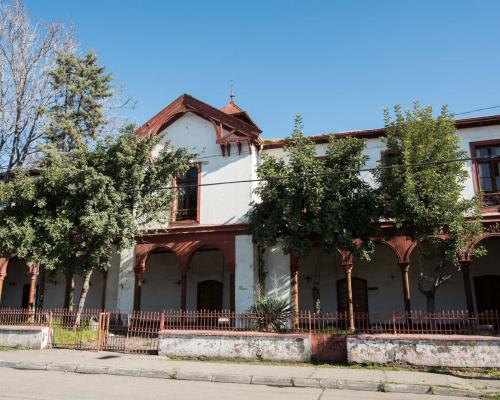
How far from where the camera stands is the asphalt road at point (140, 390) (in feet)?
26.5

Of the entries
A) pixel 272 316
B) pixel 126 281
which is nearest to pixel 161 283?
pixel 126 281

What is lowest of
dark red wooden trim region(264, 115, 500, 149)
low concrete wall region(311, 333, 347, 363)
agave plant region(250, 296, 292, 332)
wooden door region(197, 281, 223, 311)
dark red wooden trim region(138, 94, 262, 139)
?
low concrete wall region(311, 333, 347, 363)

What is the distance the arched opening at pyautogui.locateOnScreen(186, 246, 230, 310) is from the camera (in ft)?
66.0

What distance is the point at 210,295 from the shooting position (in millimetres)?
20281

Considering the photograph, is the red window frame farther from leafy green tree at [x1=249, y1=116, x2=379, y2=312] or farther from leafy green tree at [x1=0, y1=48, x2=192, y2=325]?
leafy green tree at [x1=249, y1=116, x2=379, y2=312]

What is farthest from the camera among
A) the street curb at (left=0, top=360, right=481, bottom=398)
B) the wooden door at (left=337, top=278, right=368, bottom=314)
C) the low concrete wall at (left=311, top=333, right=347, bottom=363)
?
the wooden door at (left=337, top=278, right=368, bottom=314)

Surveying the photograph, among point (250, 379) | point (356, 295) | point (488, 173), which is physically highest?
point (488, 173)

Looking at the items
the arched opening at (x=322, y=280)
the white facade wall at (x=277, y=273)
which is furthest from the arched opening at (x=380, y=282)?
the white facade wall at (x=277, y=273)

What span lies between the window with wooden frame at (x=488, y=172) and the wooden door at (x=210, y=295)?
11860 millimetres

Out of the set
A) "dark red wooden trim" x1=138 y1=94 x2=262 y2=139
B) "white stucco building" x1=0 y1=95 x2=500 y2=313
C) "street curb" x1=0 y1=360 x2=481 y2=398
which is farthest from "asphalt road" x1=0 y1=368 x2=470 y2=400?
"dark red wooden trim" x1=138 y1=94 x2=262 y2=139

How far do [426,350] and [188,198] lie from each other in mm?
11766

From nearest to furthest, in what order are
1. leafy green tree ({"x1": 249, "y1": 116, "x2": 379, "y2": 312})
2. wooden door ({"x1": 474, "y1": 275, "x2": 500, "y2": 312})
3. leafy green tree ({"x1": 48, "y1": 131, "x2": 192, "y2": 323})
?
1. leafy green tree ({"x1": 249, "y1": 116, "x2": 379, "y2": 312})
2. leafy green tree ({"x1": 48, "y1": 131, "x2": 192, "y2": 323})
3. wooden door ({"x1": 474, "y1": 275, "x2": 500, "y2": 312})

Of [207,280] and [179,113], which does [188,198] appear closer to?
[179,113]

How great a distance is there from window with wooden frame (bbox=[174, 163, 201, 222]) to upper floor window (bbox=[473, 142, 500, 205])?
11561 mm
